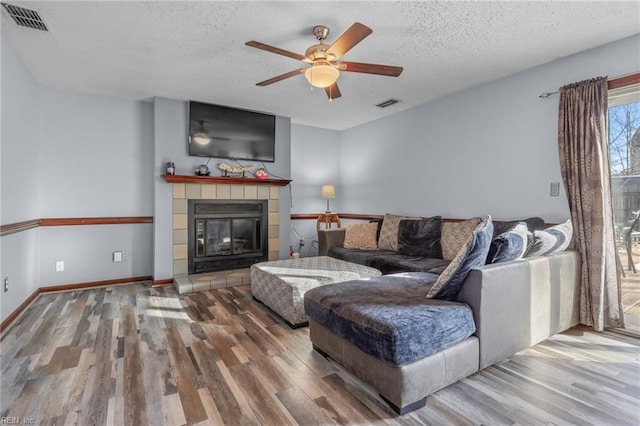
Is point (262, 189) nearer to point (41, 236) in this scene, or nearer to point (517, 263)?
point (41, 236)

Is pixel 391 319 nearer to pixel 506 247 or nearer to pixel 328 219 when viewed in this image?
pixel 506 247

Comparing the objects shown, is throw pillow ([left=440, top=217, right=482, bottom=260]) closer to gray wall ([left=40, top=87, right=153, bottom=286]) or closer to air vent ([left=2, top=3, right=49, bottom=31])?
gray wall ([left=40, top=87, right=153, bottom=286])

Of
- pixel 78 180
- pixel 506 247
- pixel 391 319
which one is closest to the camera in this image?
pixel 391 319

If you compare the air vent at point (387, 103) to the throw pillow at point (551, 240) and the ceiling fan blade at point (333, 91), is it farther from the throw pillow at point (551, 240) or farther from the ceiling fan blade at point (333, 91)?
the throw pillow at point (551, 240)

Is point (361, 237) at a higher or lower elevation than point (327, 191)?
lower

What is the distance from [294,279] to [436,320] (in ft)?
4.68

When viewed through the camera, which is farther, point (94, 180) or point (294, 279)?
point (94, 180)

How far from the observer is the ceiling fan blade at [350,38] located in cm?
189

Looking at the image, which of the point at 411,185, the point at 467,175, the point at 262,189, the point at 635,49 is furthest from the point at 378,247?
the point at 635,49

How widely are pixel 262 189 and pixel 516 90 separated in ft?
11.2

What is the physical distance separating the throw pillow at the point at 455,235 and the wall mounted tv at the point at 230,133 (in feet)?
9.04

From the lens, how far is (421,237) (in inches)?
147

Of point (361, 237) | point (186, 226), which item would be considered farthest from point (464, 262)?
point (186, 226)

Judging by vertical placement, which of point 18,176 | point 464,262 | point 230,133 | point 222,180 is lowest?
point 464,262
